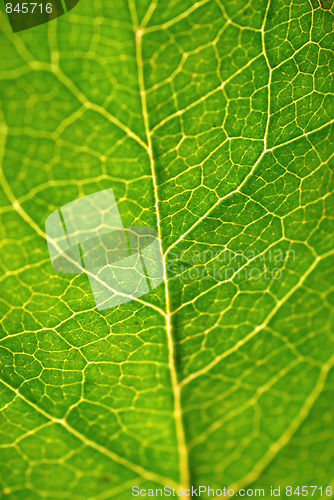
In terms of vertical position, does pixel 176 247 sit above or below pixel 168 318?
above

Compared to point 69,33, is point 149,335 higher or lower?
lower

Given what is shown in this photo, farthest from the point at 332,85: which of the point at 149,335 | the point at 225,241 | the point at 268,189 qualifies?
the point at 149,335

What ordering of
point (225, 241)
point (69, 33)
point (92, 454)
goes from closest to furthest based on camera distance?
point (69, 33)
point (225, 241)
point (92, 454)

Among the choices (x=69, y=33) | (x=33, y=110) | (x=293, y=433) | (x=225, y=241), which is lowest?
(x=293, y=433)

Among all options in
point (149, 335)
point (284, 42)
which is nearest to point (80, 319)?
point (149, 335)

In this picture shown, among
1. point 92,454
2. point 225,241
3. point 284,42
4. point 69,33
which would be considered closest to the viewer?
point 69,33

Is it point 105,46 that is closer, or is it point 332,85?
point 105,46

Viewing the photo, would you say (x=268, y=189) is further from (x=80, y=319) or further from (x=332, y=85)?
(x=80, y=319)
